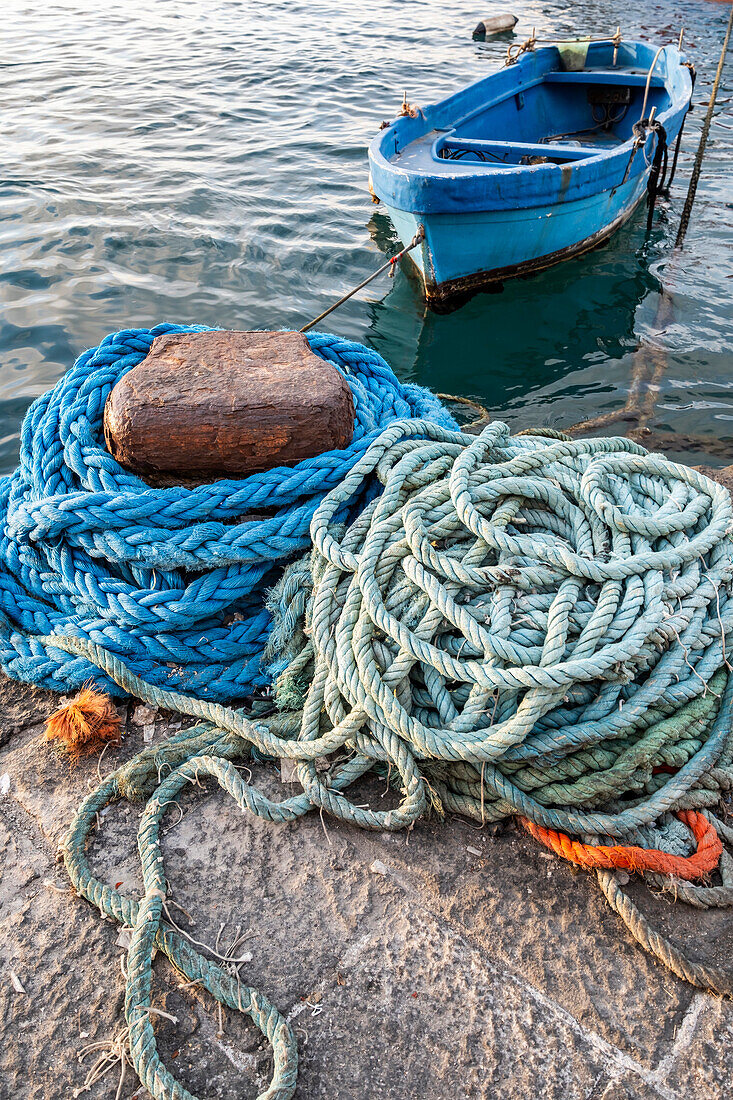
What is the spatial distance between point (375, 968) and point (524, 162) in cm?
703

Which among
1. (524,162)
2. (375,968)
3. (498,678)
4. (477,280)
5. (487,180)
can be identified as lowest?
(477,280)

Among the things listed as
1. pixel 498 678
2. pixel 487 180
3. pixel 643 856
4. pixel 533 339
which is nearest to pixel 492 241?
pixel 487 180

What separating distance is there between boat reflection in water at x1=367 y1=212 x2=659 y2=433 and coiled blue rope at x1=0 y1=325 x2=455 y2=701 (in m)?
3.10

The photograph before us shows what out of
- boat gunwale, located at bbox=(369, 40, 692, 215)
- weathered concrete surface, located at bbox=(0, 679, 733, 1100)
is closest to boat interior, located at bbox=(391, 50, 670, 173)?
boat gunwale, located at bbox=(369, 40, 692, 215)

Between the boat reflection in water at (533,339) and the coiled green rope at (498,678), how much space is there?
3.03 metres

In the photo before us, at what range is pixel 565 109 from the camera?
27.7 feet

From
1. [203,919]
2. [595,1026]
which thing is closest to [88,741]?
[203,919]

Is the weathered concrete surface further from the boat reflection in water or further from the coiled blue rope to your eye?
the boat reflection in water

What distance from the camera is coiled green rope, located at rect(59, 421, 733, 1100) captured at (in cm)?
164

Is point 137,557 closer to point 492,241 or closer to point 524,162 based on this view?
point 492,241

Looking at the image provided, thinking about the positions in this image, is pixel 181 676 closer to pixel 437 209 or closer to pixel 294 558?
pixel 294 558

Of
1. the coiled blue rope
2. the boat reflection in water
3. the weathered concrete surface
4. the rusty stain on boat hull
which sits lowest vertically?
the boat reflection in water

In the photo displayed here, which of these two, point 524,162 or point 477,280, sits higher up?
point 524,162

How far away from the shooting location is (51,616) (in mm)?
2154
